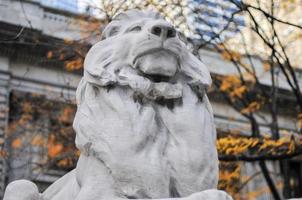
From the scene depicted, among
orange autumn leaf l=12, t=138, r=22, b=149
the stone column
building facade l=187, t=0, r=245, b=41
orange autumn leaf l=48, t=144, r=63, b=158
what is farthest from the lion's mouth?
orange autumn leaf l=12, t=138, r=22, b=149

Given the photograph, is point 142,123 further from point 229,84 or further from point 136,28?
point 229,84

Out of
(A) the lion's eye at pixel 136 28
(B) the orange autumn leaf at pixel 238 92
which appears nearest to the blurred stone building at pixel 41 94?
(B) the orange autumn leaf at pixel 238 92

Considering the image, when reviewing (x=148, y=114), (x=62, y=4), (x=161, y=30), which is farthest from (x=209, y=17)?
(x=62, y=4)

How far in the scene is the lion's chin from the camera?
15.0ft

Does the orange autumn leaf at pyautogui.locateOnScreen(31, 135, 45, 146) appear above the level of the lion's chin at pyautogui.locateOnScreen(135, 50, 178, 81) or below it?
below

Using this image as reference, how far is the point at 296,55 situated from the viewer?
18.6 metres

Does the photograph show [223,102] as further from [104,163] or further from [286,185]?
[104,163]

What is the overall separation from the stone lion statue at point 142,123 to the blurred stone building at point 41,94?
9763mm

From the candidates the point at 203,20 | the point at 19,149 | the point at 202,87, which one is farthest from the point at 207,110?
the point at 19,149

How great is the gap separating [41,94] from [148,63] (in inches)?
616

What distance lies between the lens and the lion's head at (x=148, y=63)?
453 cm

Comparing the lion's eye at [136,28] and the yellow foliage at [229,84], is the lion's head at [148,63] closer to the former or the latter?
the lion's eye at [136,28]

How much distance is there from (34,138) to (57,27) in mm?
5193

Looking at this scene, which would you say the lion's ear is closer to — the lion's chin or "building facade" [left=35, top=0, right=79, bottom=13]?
the lion's chin
